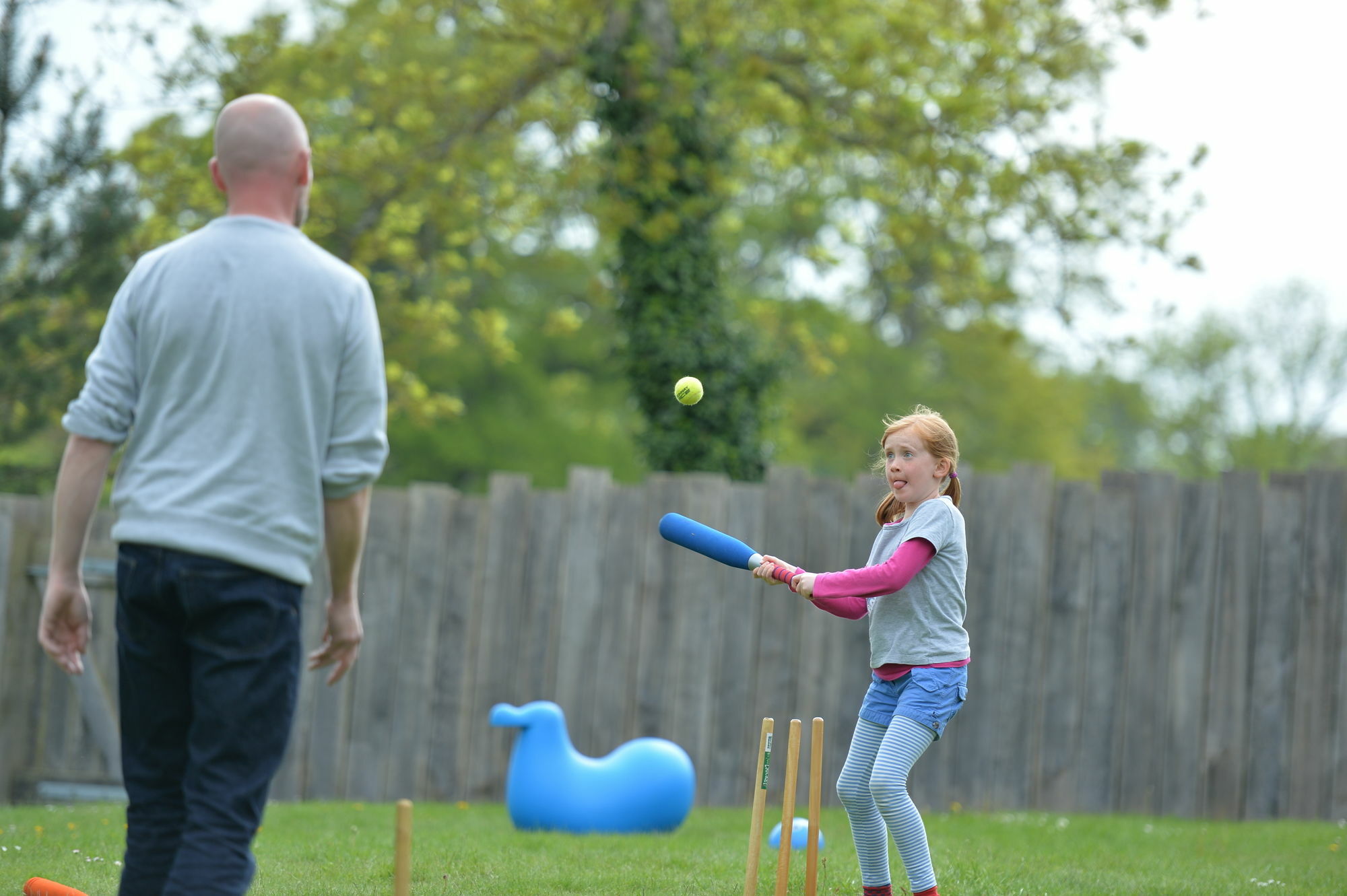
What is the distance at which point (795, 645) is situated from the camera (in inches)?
279

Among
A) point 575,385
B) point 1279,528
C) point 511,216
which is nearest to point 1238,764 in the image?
point 1279,528

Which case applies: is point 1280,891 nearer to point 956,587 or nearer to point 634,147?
point 956,587

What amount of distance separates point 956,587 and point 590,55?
6913 mm

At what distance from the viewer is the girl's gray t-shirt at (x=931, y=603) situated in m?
3.84

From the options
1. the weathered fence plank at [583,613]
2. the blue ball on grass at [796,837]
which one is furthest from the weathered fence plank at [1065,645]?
the weathered fence plank at [583,613]

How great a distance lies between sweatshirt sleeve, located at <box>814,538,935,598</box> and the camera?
372 cm

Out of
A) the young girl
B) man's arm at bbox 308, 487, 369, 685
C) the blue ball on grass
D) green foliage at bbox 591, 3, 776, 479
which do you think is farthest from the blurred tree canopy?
man's arm at bbox 308, 487, 369, 685

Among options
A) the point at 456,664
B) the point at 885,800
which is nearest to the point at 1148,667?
the point at 885,800

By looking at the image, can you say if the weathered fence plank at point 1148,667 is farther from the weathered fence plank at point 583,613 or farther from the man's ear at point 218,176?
the man's ear at point 218,176

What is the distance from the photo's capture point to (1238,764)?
677 cm

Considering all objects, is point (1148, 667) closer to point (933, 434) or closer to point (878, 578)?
point (933, 434)

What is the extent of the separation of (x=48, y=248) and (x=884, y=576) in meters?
6.57

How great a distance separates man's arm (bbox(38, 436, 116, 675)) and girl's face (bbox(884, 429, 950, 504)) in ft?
7.56

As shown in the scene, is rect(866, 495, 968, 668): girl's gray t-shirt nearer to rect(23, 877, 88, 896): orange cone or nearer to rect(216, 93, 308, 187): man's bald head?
rect(216, 93, 308, 187): man's bald head
